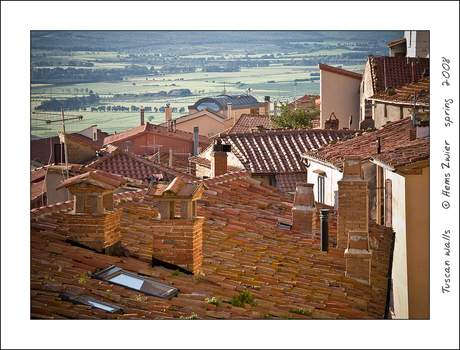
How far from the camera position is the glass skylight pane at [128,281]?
17.8 ft

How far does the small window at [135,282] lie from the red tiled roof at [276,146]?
12.7 metres

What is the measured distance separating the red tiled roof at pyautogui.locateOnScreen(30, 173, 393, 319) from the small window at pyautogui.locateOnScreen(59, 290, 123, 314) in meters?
0.05

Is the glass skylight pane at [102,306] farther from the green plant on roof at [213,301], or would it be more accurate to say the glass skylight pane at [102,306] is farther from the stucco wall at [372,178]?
the stucco wall at [372,178]

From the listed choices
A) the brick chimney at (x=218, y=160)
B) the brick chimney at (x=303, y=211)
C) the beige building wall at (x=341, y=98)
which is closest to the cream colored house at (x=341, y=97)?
the beige building wall at (x=341, y=98)

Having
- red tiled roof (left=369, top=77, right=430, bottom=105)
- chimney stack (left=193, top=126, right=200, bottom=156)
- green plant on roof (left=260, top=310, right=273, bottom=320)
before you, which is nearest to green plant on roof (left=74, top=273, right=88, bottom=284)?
green plant on roof (left=260, top=310, right=273, bottom=320)

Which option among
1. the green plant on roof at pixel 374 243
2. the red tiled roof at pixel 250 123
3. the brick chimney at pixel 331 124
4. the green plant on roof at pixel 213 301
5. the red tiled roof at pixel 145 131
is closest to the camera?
the green plant on roof at pixel 213 301

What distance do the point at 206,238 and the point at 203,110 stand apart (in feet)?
83.7

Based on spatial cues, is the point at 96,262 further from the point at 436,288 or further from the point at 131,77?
the point at 131,77

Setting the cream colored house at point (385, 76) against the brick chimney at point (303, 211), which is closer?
the brick chimney at point (303, 211)

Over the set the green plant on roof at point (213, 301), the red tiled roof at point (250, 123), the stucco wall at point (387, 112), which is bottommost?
the green plant on roof at point (213, 301)

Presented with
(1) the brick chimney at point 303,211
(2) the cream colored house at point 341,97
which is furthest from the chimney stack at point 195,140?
(1) the brick chimney at point 303,211

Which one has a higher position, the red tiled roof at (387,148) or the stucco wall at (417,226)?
the red tiled roof at (387,148)

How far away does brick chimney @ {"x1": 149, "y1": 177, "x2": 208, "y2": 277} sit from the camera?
5809mm

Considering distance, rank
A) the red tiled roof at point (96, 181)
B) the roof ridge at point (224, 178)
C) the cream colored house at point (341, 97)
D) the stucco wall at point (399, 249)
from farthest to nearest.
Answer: the cream colored house at point (341, 97), the roof ridge at point (224, 178), the stucco wall at point (399, 249), the red tiled roof at point (96, 181)
